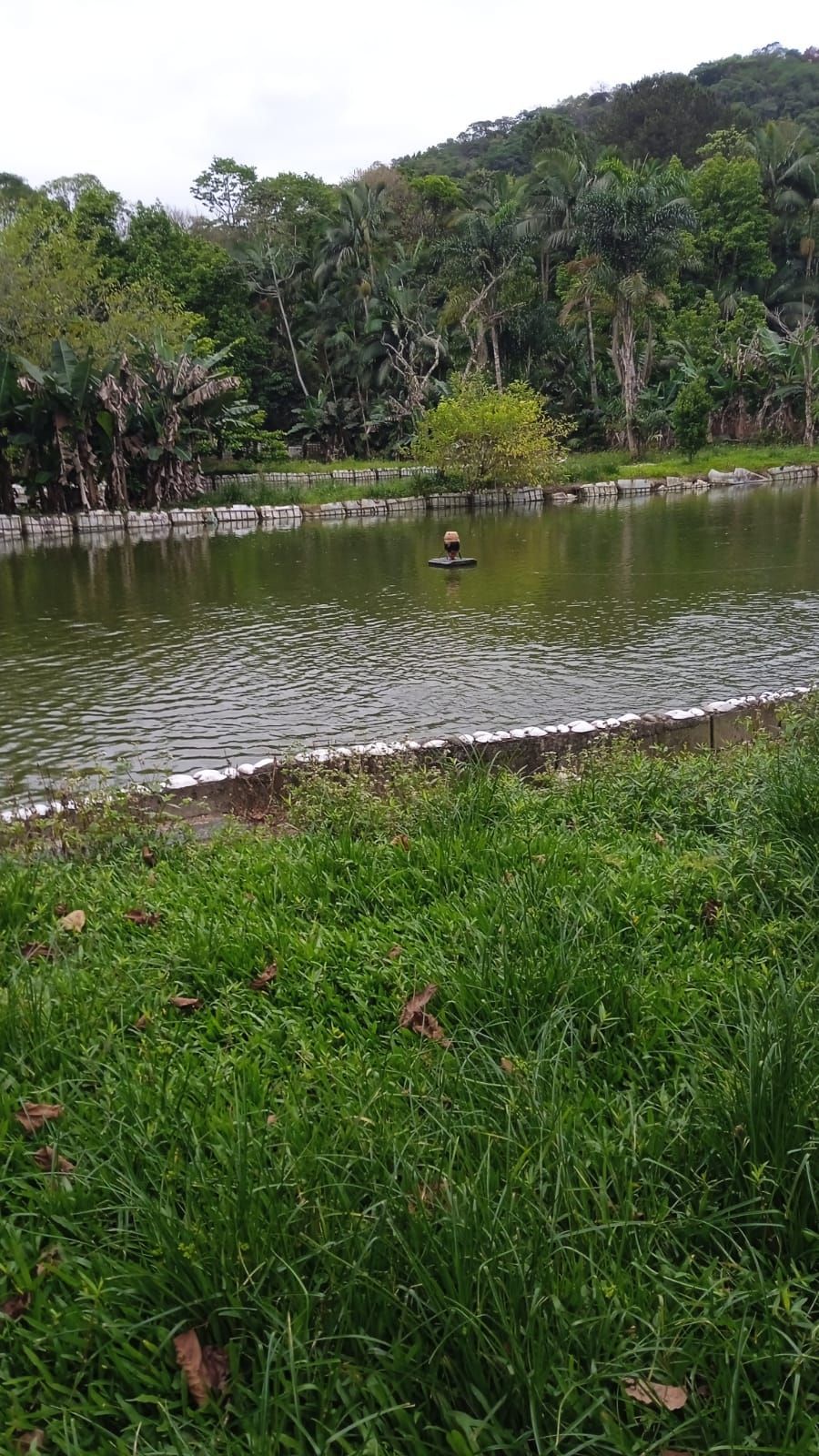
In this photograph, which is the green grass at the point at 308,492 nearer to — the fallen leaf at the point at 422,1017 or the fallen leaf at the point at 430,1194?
the fallen leaf at the point at 422,1017

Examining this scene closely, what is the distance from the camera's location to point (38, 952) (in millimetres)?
3330

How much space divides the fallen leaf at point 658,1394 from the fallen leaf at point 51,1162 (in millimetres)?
1210

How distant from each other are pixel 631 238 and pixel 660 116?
100ft

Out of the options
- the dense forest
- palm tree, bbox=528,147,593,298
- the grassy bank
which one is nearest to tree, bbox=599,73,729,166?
the dense forest

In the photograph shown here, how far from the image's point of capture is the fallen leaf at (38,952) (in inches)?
128

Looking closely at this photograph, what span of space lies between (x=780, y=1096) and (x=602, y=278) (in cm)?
4270

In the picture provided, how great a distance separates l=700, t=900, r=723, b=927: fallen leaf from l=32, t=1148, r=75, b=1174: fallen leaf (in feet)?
7.00

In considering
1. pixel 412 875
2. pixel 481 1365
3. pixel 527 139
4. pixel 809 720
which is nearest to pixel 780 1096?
pixel 481 1365

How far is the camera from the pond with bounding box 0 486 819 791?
27.5ft

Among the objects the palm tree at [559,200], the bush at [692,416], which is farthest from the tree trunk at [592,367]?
the bush at [692,416]

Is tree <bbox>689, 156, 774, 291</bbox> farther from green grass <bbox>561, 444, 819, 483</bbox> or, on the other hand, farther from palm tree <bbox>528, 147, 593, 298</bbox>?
green grass <bbox>561, 444, 819, 483</bbox>

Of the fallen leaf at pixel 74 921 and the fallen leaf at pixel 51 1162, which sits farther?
the fallen leaf at pixel 74 921

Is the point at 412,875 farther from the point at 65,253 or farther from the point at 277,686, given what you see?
the point at 65,253

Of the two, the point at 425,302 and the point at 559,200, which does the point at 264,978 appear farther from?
the point at 425,302
